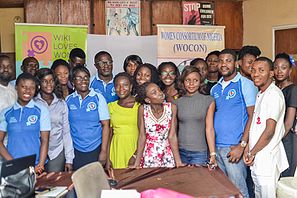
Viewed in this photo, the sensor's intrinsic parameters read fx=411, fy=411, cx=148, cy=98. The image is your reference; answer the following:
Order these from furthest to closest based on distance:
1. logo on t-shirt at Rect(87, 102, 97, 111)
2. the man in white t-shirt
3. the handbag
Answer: logo on t-shirt at Rect(87, 102, 97, 111), the man in white t-shirt, the handbag

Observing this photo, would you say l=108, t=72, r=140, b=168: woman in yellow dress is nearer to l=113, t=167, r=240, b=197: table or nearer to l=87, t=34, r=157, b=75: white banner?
l=113, t=167, r=240, b=197: table

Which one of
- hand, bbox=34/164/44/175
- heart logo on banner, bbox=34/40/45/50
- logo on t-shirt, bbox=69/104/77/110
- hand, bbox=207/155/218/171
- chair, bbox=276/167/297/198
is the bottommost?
chair, bbox=276/167/297/198

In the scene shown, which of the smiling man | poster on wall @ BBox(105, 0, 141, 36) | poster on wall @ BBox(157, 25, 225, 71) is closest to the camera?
the smiling man

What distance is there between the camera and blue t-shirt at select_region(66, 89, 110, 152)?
11.9 feet

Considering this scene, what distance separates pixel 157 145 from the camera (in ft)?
11.1

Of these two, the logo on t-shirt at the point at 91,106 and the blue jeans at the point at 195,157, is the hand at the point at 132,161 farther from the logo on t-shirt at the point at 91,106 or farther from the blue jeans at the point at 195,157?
the logo on t-shirt at the point at 91,106

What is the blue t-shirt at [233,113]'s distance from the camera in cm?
344

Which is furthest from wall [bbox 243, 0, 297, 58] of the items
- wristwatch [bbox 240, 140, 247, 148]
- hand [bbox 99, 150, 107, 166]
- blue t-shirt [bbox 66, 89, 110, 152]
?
hand [bbox 99, 150, 107, 166]

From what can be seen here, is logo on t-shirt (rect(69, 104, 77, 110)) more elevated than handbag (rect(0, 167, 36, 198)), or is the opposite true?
logo on t-shirt (rect(69, 104, 77, 110))

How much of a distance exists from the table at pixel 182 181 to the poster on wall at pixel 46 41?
135 inches

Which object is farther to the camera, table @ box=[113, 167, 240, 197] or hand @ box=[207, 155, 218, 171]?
hand @ box=[207, 155, 218, 171]

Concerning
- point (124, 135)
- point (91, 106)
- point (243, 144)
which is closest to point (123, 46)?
point (91, 106)

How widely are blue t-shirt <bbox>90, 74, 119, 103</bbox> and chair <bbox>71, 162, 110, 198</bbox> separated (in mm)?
1750

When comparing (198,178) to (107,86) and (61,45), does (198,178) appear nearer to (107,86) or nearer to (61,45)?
(107,86)
